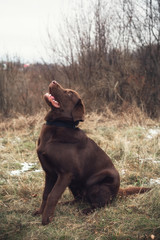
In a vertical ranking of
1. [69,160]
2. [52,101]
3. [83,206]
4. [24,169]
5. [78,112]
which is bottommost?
[83,206]

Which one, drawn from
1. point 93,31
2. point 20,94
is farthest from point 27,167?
point 93,31

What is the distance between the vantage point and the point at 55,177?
3.05 meters

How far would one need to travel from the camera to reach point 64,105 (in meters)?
3.00

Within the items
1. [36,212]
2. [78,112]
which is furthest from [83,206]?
[78,112]

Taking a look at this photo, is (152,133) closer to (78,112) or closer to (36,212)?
(78,112)

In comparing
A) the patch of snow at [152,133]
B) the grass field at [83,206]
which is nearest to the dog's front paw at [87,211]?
the grass field at [83,206]

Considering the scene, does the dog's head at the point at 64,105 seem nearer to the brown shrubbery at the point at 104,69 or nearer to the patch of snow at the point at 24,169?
the patch of snow at the point at 24,169

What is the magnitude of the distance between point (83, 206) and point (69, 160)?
779mm

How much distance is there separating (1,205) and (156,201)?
1.76m

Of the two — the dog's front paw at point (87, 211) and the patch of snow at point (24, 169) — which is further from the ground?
the patch of snow at point (24, 169)

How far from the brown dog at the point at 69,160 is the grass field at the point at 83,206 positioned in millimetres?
191

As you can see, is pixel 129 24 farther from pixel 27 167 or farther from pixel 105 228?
pixel 105 228

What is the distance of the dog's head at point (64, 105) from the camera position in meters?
2.96

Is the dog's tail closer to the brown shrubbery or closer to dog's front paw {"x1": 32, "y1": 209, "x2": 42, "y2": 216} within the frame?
dog's front paw {"x1": 32, "y1": 209, "x2": 42, "y2": 216}
